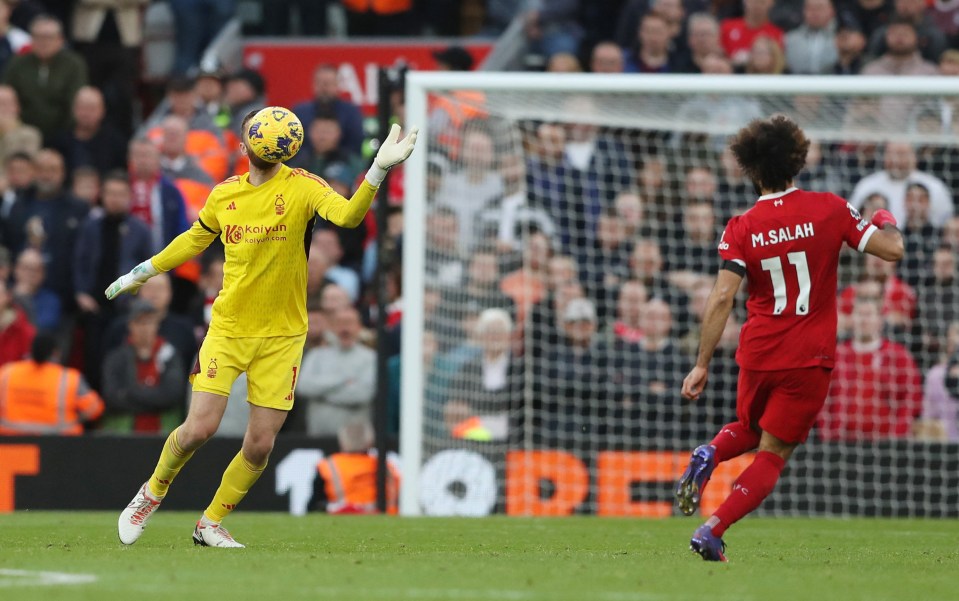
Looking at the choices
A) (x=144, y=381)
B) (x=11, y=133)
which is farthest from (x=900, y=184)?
(x=11, y=133)

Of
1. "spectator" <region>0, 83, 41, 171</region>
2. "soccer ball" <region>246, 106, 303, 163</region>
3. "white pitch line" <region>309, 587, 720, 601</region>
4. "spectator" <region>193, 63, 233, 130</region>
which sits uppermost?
"spectator" <region>193, 63, 233, 130</region>

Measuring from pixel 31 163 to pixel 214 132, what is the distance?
195 centimetres

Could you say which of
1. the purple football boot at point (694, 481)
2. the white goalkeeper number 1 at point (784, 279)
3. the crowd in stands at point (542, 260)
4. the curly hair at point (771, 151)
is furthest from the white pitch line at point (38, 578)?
the crowd in stands at point (542, 260)

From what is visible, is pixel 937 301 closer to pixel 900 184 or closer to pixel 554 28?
pixel 900 184

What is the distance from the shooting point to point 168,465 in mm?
8984

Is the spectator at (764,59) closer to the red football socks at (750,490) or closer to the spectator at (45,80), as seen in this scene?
the spectator at (45,80)

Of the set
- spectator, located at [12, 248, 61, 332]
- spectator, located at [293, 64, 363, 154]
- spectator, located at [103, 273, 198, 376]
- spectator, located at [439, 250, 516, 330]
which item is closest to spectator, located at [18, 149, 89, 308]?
spectator, located at [12, 248, 61, 332]

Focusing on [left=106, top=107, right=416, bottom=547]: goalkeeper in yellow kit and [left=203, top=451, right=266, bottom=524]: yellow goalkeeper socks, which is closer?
[left=106, top=107, right=416, bottom=547]: goalkeeper in yellow kit

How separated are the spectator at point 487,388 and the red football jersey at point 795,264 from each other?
19.6 ft

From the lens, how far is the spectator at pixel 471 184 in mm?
14836

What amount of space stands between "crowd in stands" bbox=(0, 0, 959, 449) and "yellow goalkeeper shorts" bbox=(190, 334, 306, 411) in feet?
15.8

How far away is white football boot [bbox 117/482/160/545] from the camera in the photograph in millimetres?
8969

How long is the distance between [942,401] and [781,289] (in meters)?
6.10

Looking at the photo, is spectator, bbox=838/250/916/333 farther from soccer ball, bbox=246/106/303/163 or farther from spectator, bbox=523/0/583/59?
soccer ball, bbox=246/106/303/163
